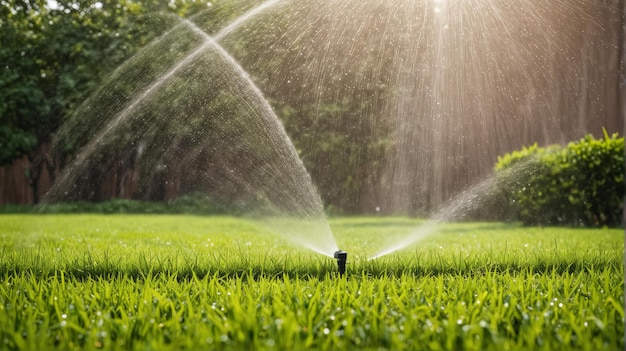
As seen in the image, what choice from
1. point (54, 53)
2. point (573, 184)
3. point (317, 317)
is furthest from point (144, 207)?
point (317, 317)

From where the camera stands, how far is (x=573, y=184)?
10.4m

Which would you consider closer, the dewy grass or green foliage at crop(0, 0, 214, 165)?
the dewy grass

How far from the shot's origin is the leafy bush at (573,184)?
1016 centimetres

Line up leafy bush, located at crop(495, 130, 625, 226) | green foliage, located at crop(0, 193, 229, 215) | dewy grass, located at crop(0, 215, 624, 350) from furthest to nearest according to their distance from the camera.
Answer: green foliage, located at crop(0, 193, 229, 215) < leafy bush, located at crop(495, 130, 625, 226) < dewy grass, located at crop(0, 215, 624, 350)

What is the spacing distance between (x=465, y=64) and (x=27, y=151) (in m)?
13.4

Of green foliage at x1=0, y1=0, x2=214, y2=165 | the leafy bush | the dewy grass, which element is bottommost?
the dewy grass

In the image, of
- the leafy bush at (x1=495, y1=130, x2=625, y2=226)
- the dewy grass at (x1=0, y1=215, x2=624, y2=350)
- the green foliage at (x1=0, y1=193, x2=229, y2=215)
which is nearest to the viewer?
the dewy grass at (x1=0, y1=215, x2=624, y2=350)

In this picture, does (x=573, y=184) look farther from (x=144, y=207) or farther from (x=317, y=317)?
(x=144, y=207)

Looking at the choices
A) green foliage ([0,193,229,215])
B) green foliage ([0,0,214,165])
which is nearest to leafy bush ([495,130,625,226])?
green foliage ([0,193,229,215])

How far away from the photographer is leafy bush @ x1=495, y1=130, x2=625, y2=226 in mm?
10156

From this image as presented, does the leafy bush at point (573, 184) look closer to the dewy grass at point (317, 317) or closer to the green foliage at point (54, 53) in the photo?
the dewy grass at point (317, 317)

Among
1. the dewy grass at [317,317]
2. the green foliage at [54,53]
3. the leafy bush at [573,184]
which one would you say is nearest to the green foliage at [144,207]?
the green foliage at [54,53]

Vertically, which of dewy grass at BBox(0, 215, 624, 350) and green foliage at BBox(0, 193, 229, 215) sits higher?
green foliage at BBox(0, 193, 229, 215)

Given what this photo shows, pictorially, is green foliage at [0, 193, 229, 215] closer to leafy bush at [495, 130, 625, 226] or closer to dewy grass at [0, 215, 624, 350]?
leafy bush at [495, 130, 625, 226]
